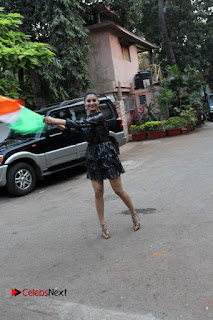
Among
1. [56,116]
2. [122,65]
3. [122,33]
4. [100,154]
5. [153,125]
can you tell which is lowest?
[153,125]

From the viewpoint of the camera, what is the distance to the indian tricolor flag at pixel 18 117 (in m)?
3.35

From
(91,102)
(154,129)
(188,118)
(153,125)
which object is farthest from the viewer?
(188,118)

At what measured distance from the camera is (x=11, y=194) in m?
7.57

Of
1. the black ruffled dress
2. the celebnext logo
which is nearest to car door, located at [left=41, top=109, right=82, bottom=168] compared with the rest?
the black ruffled dress

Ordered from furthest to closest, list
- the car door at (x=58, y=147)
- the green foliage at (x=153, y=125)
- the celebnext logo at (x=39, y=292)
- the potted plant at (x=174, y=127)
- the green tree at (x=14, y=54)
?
1. the potted plant at (x=174, y=127)
2. the green foliage at (x=153, y=125)
3. the green tree at (x=14, y=54)
4. the car door at (x=58, y=147)
5. the celebnext logo at (x=39, y=292)

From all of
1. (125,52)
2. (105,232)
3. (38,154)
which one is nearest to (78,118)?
(38,154)

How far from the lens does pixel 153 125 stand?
15523 mm

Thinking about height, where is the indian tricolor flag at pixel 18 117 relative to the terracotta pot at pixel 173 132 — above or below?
above

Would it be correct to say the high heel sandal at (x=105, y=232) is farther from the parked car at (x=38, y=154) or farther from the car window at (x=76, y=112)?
the car window at (x=76, y=112)

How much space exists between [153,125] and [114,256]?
1244 centimetres

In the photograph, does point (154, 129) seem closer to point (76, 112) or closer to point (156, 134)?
point (156, 134)

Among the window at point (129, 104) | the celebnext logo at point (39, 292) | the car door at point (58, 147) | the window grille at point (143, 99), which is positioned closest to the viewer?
the celebnext logo at point (39, 292)

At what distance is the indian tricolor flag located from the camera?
3.35 meters

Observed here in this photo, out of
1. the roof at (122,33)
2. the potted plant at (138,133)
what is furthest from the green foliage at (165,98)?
the roof at (122,33)
